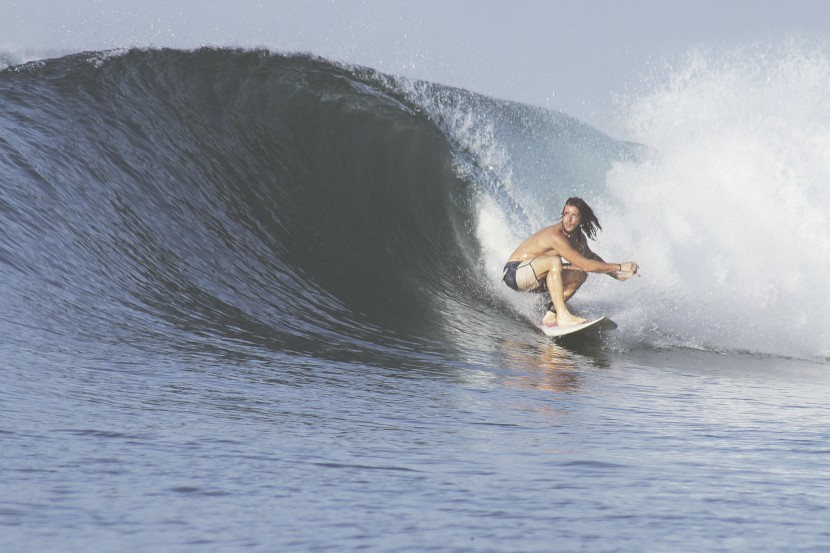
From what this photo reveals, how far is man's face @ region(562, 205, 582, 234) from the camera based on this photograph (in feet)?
23.6

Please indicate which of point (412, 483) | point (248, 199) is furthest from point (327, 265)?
point (412, 483)

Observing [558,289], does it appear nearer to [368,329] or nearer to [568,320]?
[568,320]

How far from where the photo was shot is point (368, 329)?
6.85 meters

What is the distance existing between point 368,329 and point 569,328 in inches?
58.2

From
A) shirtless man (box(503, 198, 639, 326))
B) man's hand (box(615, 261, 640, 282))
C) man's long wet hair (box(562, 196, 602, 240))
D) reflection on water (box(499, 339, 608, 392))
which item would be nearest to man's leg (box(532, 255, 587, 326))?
shirtless man (box(503, 198, 639, 326))

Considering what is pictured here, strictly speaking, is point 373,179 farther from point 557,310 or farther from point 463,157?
point 557,310

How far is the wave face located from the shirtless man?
0.38 metres

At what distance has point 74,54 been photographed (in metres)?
10.6

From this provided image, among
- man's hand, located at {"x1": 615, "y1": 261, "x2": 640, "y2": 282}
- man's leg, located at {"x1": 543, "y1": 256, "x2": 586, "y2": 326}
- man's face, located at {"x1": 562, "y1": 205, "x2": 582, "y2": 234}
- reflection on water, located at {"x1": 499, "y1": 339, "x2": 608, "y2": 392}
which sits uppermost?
man's face, located at {"x1": 562, "y1": 205, "x2": 582, "y2": 234}

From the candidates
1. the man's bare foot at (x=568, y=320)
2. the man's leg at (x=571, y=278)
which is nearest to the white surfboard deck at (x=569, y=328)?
the man's bare foot at (x=568, y=320)

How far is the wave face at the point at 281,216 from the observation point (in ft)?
20.3

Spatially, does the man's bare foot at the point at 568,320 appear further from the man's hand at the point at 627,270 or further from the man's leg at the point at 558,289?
the man's hand at the point at 627,270

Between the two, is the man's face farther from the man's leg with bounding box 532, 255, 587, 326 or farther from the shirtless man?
the man's leg with bounding box 532, 255, 587, 326

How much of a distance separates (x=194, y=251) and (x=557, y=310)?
277 centimetres
